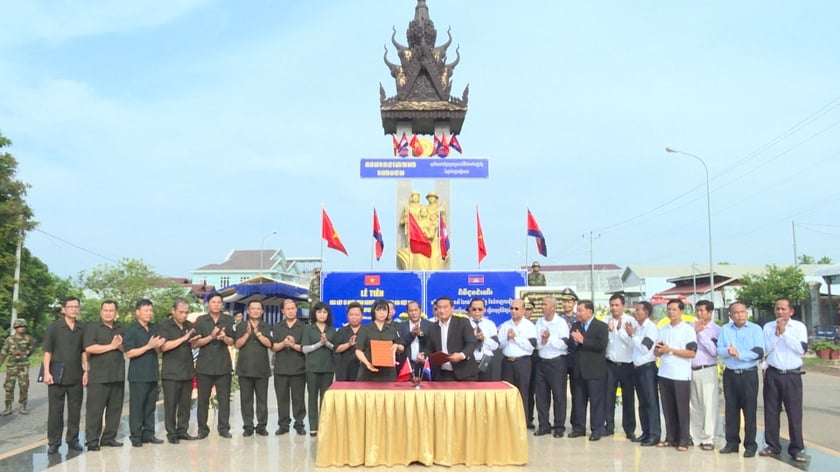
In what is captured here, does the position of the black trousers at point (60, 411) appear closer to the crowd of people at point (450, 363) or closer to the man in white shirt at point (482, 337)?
the crowd of people at point (450, 363)

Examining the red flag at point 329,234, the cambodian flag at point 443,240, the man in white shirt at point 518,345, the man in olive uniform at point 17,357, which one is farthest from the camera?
the cambodian flag at point 443,240

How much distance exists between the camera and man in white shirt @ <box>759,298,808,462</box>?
20.9ft

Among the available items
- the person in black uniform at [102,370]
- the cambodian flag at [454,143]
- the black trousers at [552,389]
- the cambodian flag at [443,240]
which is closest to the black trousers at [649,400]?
the black trousers at [552,389]

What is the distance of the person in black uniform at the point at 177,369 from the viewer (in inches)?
281

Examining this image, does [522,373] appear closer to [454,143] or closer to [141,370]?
[141,370]

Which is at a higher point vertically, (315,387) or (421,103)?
(421,103)

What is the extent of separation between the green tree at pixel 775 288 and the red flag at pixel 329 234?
1927cm

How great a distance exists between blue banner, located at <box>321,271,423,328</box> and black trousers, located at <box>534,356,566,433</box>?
160 inches

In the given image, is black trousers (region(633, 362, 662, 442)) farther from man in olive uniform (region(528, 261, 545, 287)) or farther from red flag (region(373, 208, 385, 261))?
red flag (region(373, 208, 385, 261))

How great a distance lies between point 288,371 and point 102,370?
6.42 feet

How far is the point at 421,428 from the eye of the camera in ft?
19.3

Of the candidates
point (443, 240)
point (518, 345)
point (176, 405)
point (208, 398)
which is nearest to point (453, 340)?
point (518, 345)

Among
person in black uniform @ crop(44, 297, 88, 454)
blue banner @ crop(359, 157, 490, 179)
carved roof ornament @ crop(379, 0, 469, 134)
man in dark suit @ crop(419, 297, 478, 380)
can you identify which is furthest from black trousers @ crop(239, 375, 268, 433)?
carved roof ornament @ crop(379, 0, 469, 134)

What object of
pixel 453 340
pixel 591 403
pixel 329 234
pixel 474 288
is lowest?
pixel 591 403
